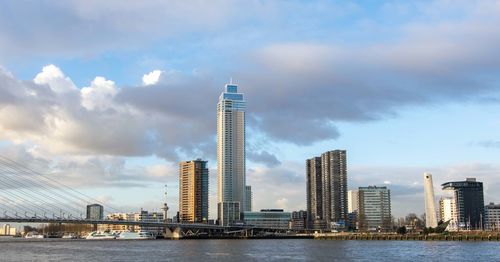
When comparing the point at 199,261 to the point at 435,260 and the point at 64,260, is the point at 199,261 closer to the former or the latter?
the point at 64,260

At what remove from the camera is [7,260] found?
84188mm

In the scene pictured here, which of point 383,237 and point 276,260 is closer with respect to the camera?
point 276,260

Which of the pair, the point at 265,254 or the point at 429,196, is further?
the point at 429,196

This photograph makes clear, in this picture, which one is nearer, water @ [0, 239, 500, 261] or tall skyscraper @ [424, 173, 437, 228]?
water @ [0, 239, 500, 261]

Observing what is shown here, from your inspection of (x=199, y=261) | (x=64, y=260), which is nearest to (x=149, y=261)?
(x=199, y=261)

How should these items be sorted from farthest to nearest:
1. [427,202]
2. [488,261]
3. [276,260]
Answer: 1. [427,202]
2. [276,260]
3. [488,261]

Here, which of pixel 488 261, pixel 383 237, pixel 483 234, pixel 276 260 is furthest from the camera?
pixel 383 237

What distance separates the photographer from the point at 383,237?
197250mm

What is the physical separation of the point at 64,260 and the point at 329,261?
36552 mm

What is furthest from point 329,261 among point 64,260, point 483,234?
point 483,234

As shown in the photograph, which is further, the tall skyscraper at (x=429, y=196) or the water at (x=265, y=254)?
the tall skyscraper at (x=429, y=196)

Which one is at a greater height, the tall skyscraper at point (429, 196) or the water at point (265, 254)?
the tall skyscraper at point (429, 196)

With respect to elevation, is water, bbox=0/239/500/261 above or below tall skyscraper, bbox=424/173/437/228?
below

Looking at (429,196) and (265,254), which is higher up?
(429,196)
